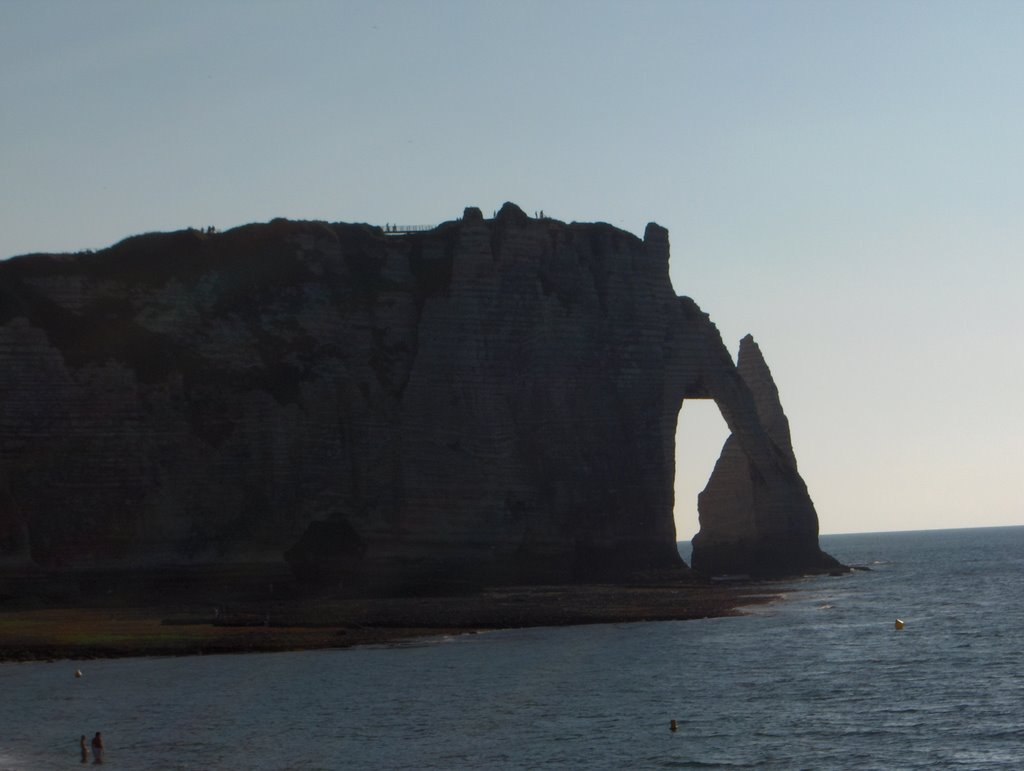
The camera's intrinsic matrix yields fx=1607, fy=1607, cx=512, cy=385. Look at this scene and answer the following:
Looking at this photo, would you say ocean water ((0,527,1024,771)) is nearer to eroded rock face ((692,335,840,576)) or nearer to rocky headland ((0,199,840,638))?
rocky headland ((0,199,840,638))

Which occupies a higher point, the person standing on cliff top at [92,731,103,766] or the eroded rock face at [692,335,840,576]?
the eroded rock face at [692,335,840,576]

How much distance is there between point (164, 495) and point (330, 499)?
345 inches

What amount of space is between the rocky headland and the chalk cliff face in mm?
120

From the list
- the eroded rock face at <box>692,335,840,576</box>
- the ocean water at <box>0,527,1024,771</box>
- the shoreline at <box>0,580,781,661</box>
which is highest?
the eroded rock face at <box>692,335,840,576</box>

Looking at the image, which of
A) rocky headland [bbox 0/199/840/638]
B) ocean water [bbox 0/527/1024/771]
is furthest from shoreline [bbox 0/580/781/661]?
rocky headland [bbox 0/199/840/638]

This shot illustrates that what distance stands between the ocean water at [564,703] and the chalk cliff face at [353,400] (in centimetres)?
2227

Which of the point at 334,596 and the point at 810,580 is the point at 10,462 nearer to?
the point at 334,596

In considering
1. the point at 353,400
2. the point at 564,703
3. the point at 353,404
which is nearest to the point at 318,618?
the point at 353,404

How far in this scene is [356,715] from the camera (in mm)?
44875

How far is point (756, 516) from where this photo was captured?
102 meters

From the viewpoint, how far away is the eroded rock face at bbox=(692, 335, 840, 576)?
102 m

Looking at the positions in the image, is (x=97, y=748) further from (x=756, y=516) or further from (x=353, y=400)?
(x=756, y=516)

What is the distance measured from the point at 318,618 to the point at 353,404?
21950 millimetres

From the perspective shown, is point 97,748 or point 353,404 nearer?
point 97,748
